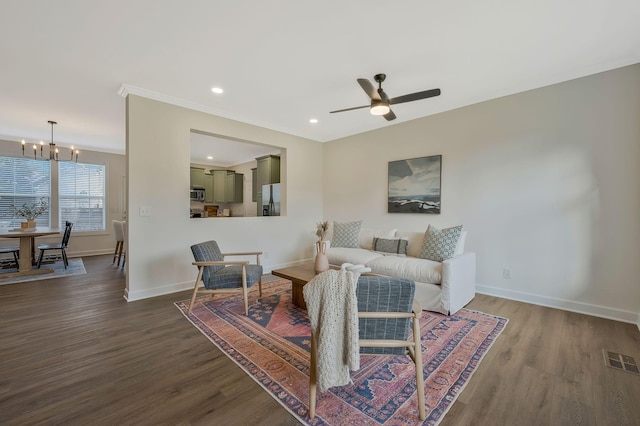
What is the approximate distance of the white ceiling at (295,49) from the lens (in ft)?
6.97

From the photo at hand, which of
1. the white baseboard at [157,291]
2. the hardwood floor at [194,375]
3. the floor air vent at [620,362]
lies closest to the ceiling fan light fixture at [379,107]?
the hardwood floor at [194,375]

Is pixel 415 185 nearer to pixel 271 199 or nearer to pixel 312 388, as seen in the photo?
pixel 271 199

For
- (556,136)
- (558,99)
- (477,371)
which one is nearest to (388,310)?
(477,371)

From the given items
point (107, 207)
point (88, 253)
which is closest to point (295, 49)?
point (107, 207)

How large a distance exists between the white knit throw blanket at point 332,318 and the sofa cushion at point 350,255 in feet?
7.48

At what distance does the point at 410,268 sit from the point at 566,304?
6.08ft

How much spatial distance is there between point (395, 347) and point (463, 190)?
3.12 metres

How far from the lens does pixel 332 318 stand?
151 cm

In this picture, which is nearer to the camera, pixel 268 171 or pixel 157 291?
pixel 157 291

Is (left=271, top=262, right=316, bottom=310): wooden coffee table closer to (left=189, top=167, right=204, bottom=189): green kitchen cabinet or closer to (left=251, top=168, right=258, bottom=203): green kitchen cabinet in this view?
(left=251, top=168, right=258, bottom=203): green kitchen cabinet

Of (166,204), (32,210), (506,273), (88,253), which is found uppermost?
(166,204)

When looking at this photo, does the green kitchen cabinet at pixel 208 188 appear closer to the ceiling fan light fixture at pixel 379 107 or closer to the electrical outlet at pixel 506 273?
the ceiling fan light fixture at pixel 379 107

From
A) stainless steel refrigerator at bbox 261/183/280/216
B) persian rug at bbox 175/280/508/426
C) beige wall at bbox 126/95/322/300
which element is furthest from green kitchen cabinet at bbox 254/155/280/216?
persian rug at bbox 175/280/508/426

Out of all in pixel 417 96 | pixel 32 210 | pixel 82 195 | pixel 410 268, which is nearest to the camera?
pixel 417 96
